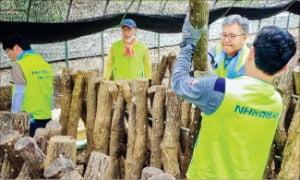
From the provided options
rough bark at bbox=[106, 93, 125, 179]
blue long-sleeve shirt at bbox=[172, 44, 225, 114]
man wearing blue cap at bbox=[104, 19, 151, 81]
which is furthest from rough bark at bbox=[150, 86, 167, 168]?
blue long-sleeve shirt at bbox=[172, 44, 225, 114]

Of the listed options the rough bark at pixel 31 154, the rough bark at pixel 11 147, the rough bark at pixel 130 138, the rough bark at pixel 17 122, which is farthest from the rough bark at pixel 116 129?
the rough bark at pixel 31 154

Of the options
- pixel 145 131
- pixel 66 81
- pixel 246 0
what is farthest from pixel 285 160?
pixel 246 0

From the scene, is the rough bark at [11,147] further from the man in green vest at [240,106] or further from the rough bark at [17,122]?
the man in green vest at [240,106]

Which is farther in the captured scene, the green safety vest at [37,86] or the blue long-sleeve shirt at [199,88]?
the green safety vest at [37,86]

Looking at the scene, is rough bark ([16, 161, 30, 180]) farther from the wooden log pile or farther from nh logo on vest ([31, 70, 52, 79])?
nh logo on vest ([31, 70, 52, 79])

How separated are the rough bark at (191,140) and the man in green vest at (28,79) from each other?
1536 millimetres

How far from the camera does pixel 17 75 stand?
4.05 meters

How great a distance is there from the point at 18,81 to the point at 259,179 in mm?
2643

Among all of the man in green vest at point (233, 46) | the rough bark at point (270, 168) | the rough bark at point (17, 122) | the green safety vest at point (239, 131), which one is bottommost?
the rough bark at point (270, 168)

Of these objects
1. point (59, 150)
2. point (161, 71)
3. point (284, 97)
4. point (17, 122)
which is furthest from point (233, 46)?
point (161, 71)

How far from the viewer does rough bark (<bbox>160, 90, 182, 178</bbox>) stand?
11.4 ft

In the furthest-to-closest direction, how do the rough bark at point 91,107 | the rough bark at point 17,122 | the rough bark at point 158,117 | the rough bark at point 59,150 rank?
the rough bark at point 91,107 < the rough bark at point 158,117 < the rough bark at point 17,122 < the rough bark at point 59,150

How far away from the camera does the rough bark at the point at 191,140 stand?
3037mm

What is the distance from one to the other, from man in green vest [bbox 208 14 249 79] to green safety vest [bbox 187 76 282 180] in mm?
1033
